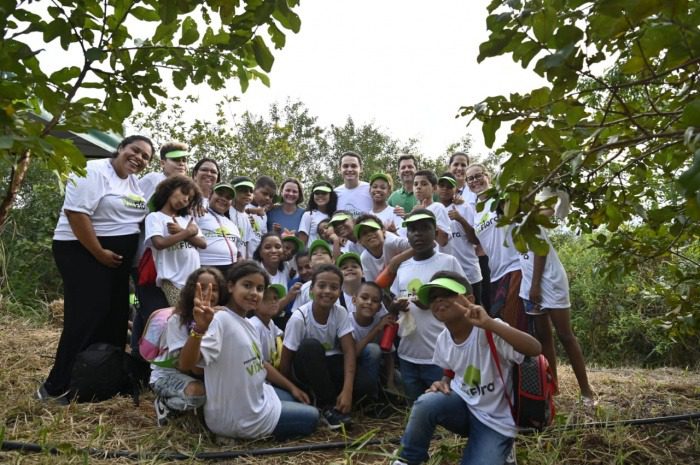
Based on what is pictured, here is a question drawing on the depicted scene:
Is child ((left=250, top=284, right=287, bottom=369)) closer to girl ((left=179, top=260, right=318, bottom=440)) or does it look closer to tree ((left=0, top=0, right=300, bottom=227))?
girl ((left=179, top=260, right=318, bottom=440))

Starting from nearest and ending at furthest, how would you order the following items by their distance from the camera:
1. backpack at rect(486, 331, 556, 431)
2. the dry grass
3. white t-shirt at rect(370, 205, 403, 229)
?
1. backpack at rect(486, 331, 556, 431)
2. the dry grass
3. white t-shirt at rect(370, 205, 403, 229)

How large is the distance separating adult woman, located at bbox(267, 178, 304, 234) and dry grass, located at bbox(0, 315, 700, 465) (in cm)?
193

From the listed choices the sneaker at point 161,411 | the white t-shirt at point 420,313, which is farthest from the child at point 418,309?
the sneaker at point 161,411

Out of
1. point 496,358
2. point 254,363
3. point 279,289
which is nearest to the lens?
point 496,358

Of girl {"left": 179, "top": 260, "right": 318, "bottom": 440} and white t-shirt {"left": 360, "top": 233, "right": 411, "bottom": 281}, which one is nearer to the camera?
girl {"left": 179, "top": 260, "right": 318, "bottom": 440}

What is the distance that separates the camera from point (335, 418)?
12.5 feet

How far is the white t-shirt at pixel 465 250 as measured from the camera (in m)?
4.83

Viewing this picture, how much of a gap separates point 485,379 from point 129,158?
8.74ft

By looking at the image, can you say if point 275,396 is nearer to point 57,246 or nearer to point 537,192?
point 57,246

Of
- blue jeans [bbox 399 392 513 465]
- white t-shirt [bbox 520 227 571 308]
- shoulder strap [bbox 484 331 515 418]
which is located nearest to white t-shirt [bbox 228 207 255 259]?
white t-shirt [bbox 520 227 571 308]

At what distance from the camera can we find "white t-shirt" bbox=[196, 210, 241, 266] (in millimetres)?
4422

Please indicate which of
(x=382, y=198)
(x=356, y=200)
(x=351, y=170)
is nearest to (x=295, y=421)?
(x=382, y=198)

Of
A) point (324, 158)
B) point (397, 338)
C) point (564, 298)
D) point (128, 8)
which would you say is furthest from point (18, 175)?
point (324, 158)

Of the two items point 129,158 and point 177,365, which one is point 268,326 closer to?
point 177,365
